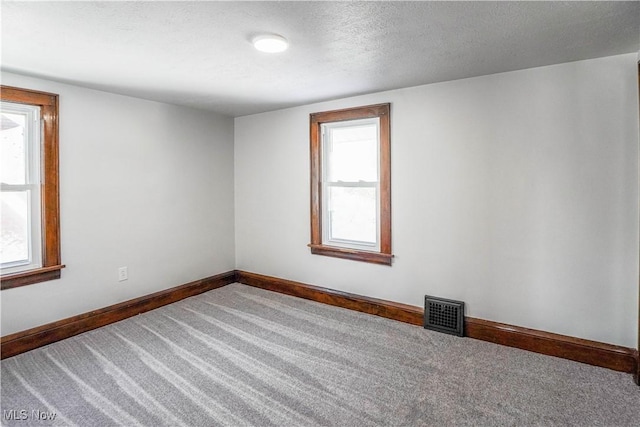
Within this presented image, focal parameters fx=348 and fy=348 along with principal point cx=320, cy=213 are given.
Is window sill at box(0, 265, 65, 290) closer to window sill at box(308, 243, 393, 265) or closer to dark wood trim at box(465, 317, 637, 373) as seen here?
window sill at box(308, 243, 393, 265)

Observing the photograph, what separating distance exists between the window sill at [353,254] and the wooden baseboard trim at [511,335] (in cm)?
38

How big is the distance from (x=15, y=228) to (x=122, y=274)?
93cm

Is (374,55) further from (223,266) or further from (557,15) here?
(223,266)

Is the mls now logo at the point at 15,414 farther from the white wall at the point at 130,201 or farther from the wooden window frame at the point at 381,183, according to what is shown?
the wooden window frame at the point at 381,183

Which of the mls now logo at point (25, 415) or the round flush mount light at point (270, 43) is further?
the round flush mount light at point (270, 43)

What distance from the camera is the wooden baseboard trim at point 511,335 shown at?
7.90 ft

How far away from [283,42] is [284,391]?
2.16 m

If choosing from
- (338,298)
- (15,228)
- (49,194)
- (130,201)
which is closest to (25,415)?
(15,228)

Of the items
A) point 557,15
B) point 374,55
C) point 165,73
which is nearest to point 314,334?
point 374,55

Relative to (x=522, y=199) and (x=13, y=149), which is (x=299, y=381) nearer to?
(x=522, y=199)

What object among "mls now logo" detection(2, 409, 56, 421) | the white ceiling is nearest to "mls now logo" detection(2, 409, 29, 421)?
"mls now logo" detection(2, 409, 56, 421)

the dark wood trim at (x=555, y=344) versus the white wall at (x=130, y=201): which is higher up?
the white wall at (x=130, y=201)

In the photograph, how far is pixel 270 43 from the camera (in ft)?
6.95

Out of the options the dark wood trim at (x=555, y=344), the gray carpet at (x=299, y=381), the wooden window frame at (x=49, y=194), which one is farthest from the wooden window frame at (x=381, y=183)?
the wooden window frame at (x=49, y=194)
